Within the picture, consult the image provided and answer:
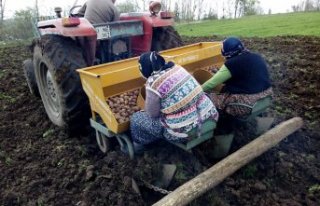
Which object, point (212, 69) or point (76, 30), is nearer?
point (76, 30)

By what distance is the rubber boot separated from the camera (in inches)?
146

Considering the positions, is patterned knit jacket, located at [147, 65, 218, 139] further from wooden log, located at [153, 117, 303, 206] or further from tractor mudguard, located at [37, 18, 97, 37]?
tractor mudguard, located at [37, 18, 97, 37]

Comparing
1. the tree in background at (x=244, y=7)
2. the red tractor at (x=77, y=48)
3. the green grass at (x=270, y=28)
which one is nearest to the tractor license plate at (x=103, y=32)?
the red tractor at (x=77, y=48)

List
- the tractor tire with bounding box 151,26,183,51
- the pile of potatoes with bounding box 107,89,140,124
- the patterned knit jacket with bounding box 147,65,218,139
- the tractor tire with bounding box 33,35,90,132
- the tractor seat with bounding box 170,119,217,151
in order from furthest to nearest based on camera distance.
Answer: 1. the tractor tire with bounding box 151,26,183,51
2. the tractor tire with bounding box 33,35,90,132
3. the pile of potatoes with bounding box 107,89,140,124
4. the tractor seat with bounding box 170,119,217,151
5. the patterned knit jacket with bounding box 147,65,218,139

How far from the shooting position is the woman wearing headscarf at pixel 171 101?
314cm

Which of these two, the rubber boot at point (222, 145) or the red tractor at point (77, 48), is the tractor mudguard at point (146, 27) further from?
the rubber boot at point (222, 145)

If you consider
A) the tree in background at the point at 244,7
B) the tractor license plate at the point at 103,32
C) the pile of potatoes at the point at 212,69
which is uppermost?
the tractor license plate at the point at 103,32

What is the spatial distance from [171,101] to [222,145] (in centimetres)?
88

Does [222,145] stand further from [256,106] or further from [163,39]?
[163,39]

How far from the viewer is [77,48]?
4.22m

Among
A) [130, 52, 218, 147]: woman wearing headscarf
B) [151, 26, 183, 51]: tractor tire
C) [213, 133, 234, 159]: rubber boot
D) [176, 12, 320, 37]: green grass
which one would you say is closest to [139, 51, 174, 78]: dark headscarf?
[130, 52, 218, 147]: woman wearing headscarf

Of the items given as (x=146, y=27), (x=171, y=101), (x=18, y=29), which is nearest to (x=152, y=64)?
(x=171, y=101)

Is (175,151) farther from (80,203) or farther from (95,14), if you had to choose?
(95,14)

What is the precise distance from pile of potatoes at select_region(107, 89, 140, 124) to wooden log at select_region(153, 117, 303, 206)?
3.06 feet
